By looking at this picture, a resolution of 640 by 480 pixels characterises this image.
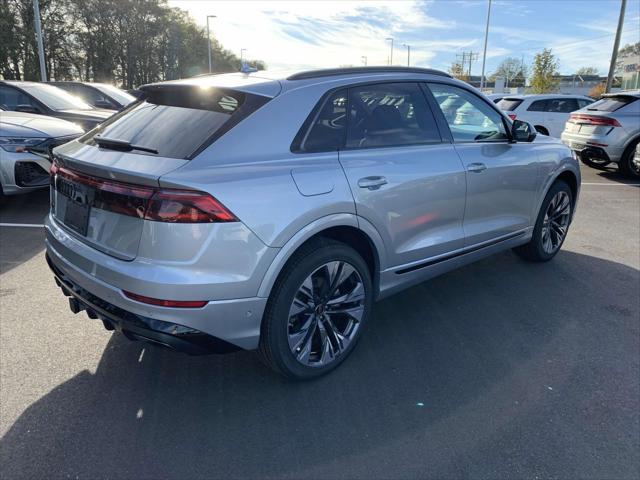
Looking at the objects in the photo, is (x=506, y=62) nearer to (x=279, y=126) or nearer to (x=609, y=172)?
(x=609, y=172)

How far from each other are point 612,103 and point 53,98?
10.7 metres

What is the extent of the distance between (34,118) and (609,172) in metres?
11.1

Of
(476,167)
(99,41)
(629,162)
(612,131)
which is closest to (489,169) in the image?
(476,167)

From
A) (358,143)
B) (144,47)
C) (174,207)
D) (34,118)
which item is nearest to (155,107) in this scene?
(174,207)

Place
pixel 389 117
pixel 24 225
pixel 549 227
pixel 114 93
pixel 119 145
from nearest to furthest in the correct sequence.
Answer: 1. pixel 119 145
2. pixel 389 117
3. pixel 549 227
4. pixel 24 225
5. pixel 114 93

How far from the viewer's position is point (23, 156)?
5.98 metres

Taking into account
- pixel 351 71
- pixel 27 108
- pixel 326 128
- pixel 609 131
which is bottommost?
pixel 609 131

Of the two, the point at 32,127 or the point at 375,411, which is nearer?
the point at 375,411

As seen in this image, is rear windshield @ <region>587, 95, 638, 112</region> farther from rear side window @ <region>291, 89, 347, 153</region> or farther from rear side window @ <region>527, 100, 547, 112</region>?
rear side window @ <region>291, 89, 347, 153</region>

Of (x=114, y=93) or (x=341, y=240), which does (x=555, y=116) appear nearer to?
(x=114, y=93)

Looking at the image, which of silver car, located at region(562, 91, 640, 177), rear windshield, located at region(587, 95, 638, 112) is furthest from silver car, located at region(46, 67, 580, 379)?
rear windshield, located at region(587, 95, 638, 112)

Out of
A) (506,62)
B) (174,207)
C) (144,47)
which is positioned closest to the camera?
(174,207)

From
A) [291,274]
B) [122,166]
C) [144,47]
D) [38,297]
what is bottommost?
[38,297]

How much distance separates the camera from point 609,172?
11.2 metres
